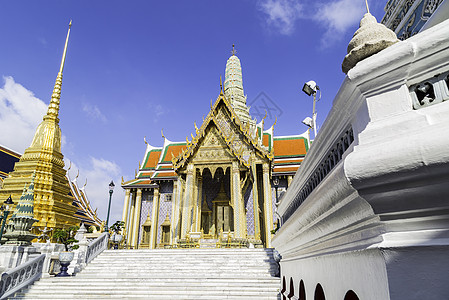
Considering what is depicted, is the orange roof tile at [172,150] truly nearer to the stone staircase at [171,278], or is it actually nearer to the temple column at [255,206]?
the temple column at [255,206]

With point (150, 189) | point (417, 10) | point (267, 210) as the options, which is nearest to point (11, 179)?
point (150, 189)

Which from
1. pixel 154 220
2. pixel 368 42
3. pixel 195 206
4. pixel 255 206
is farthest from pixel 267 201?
pixel 368 42

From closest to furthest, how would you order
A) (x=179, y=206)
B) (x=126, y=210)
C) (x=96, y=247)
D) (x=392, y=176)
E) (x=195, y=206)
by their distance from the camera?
1. (x=392, y=176)
2. (x=96, y=247)
3. (x=195, y=206)
4. (x=179, y=206)
5. (x=126, y=210)

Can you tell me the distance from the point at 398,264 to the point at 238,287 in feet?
24.0

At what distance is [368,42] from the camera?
61.2 inches

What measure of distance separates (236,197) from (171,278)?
744 centimetres

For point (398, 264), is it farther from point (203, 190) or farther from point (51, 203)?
point (51, 203)

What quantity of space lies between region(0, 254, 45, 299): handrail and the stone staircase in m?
0.25

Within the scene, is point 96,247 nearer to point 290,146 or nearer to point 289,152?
point 289,152

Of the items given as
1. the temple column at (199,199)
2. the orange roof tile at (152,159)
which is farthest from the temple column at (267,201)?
the orange roof tile at (152,159)

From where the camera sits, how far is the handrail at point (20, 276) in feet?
25.2

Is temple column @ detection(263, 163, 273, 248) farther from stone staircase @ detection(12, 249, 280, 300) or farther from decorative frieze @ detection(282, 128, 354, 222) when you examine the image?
decorative frieze @ detection(282, 128, 354, 222)

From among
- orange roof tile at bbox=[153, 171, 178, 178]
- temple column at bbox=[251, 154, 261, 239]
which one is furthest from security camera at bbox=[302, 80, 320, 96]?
orange roof tile at bbox=[153, 171, 178, 178]

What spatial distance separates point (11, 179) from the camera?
70.1 ft
